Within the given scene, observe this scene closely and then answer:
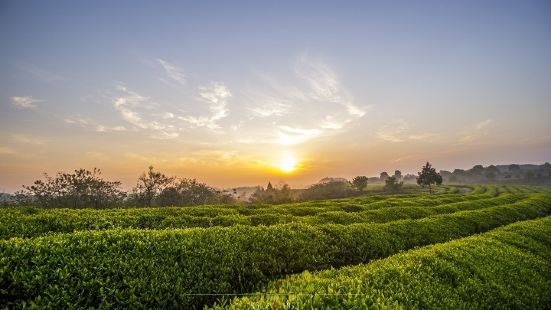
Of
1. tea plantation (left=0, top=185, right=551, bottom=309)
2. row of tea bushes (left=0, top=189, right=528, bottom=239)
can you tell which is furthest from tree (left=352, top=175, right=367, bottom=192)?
tea plantation (left=0, top=185, right=551, bottom=309)

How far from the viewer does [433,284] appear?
10.1m

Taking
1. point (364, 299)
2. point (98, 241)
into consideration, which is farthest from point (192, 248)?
point (364, 299)

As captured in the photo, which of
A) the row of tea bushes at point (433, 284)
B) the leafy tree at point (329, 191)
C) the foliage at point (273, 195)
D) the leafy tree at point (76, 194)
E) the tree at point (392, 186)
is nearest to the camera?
the row of tea bushes at point (433, 284)

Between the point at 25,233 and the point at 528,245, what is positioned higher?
the point at 25,233

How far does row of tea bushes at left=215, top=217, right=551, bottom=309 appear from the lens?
7191 mm

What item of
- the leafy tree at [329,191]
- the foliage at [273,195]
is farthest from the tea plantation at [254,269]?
the leafy tree at [329,191]

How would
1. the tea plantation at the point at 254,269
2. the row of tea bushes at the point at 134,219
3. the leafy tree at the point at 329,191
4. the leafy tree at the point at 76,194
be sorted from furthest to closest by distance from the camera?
the leafy tree at the point at 329,191 < the leafy tree at the point at 76,194 < the row of tea bushes at the point at 134,219 < the tea plantation at the point at 254,269

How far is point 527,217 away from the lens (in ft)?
128

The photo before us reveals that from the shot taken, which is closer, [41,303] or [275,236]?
[41,303]

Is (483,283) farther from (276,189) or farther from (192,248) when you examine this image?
(276,189)

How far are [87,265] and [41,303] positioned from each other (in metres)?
1.57

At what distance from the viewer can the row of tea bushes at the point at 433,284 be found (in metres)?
7.19

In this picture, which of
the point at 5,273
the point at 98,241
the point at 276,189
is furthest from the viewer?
the point at 276,189

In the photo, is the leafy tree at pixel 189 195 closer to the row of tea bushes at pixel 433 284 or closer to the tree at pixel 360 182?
the row of tea bushes at pixel 433 284
